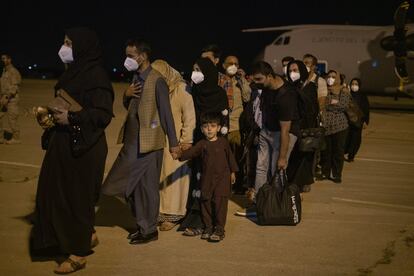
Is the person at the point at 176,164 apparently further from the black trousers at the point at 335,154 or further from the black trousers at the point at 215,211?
the black trousers at the point at 335,154

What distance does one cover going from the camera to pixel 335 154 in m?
9.58

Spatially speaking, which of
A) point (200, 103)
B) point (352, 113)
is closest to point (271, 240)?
point (200, 103)

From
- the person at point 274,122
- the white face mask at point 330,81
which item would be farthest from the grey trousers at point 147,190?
the white face mask at point 330,81

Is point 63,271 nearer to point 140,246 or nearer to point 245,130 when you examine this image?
point 140,246

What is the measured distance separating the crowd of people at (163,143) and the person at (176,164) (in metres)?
0.01

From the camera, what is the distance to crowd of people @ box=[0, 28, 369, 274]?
5000mm

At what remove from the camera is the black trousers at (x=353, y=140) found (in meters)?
11.3

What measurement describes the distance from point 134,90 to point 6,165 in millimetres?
4940

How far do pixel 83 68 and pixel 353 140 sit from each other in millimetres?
7353

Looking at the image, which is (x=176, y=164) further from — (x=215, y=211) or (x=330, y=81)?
(x=330, y=81)

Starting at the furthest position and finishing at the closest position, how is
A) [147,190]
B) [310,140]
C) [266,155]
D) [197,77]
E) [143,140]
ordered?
[310,140], [266,155], [197,77], [147,190], [143,140]

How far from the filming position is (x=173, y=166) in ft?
21.6

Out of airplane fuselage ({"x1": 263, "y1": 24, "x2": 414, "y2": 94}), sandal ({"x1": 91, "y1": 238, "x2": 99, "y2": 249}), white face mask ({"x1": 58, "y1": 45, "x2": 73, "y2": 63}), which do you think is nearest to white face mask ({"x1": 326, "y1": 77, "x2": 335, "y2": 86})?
sandal ({"x1": 91, "y1": 238, "x2": 99, "y2": 249})

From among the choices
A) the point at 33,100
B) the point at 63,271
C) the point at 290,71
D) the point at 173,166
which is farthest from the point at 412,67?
the point at 63,271
